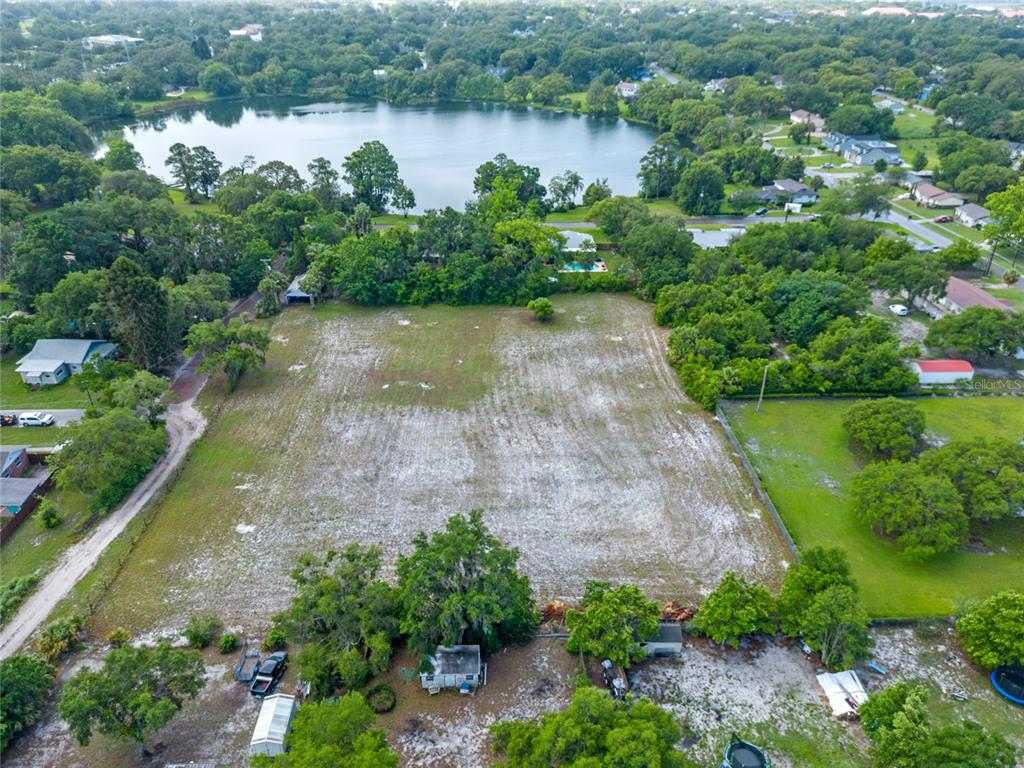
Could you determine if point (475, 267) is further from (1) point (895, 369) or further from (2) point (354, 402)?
(1) point (895, 369)

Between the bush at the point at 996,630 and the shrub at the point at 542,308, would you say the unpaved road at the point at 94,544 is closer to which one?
the shrub at the point at 542,308

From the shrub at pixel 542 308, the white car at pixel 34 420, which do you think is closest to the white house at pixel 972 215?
the shrub at pixel 542 308

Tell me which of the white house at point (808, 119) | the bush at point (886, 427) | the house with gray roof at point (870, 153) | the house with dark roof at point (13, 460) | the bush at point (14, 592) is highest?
the white house at point (808, 119)

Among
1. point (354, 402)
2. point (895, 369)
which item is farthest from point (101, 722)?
point (895, 369)

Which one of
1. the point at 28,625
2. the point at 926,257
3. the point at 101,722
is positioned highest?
the point at 926,257

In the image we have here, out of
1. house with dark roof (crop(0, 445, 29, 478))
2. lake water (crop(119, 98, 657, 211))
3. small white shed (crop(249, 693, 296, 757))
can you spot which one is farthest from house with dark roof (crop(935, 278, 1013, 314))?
house with dark roof (crop(0, 445, 29, 478))

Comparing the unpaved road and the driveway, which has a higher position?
the driveway

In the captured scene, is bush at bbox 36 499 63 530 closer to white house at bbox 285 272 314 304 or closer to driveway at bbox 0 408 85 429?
driveway at bbox 0 408 85 429
